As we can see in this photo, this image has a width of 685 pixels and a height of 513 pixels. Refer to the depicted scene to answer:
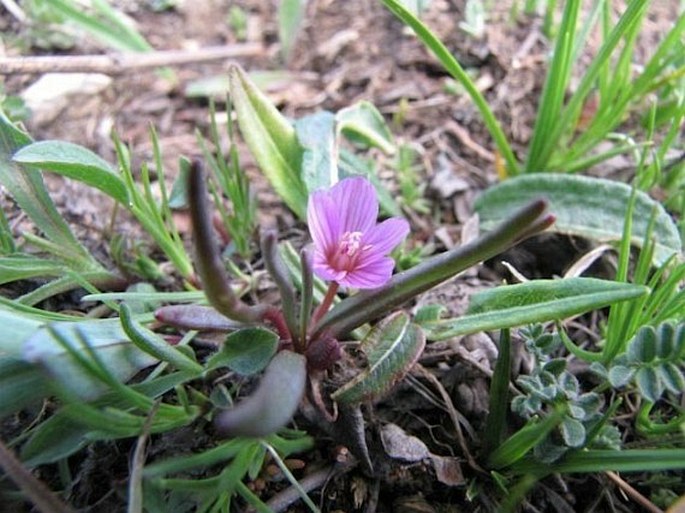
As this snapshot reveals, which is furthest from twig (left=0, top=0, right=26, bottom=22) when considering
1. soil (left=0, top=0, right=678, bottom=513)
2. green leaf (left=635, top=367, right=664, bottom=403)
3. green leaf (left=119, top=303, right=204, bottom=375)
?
green leaf (left=635, top=367, right=664, bottom=403)

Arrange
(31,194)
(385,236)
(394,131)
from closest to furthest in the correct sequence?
(385,236) < (31,194) < (394,131)

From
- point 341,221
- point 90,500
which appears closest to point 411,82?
point 341,221

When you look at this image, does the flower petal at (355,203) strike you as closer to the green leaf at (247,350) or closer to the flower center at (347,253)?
the flower center at (347,253)

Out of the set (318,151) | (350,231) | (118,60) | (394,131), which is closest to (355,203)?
(350,231)

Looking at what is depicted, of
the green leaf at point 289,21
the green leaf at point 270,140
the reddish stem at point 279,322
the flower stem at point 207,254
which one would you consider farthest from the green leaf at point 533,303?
the green leaf at point 289,21

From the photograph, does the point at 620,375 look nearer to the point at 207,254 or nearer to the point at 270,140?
the point at 207,254

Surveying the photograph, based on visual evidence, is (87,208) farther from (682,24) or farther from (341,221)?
(682,24)
